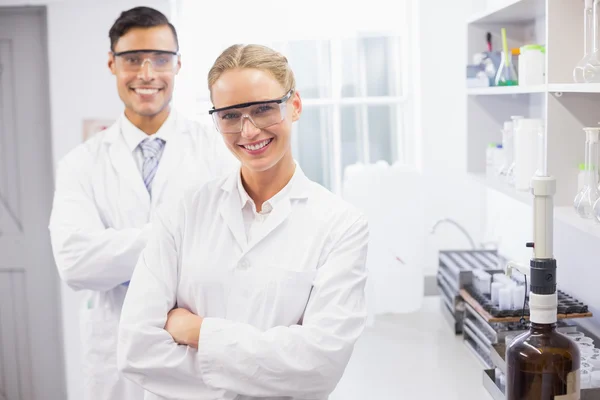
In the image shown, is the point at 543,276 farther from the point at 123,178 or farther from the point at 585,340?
the point at 123,178

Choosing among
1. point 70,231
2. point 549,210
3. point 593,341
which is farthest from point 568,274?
point 70,231

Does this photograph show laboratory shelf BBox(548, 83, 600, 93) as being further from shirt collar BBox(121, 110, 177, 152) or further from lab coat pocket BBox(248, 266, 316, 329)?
shirt collar BBox(121, 110, 177, 152)

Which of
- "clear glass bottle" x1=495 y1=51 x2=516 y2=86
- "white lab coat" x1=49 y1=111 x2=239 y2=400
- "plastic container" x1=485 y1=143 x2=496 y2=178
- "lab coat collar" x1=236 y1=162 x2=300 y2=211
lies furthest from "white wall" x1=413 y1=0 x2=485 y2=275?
"lab coat collar" x1=236 y1=162 x2=300 y2=211

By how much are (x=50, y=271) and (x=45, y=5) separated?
54.1 inches

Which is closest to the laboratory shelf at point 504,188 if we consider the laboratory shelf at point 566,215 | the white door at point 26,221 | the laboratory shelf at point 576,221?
the laboratory shelf at point 566,215

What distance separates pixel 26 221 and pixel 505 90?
266 cm

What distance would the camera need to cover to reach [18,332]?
402 centimetres

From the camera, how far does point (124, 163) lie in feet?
7.34

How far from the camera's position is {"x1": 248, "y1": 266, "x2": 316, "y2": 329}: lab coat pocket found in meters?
1.50

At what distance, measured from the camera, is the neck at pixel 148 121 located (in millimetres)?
2287

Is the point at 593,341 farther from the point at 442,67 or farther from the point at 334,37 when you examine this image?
the point at 334,37

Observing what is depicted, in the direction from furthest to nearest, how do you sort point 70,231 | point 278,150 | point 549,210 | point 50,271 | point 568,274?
1. point 50,271
2. point 568,274
3. point 70,231
4. point 278,150
5. point 549,210

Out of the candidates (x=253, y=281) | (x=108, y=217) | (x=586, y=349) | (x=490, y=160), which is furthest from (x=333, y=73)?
(x=253, y=281)

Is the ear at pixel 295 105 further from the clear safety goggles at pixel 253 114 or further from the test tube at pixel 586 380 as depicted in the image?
the test tube at pixel 586 380
